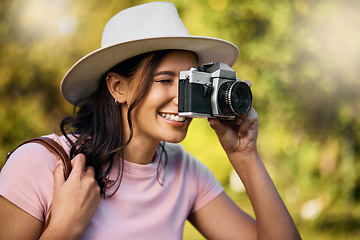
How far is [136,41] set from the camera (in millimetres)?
1159

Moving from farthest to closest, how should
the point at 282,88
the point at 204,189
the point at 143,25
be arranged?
the point at 282,88 → the point at 204,189 → the point at 143,25

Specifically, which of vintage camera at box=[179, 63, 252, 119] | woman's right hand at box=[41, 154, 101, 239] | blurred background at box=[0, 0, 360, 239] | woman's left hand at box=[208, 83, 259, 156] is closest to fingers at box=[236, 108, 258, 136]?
→ woman's left hand at box=[208, 83, 259, 156]

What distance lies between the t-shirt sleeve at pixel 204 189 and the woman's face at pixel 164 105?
11.0 inches

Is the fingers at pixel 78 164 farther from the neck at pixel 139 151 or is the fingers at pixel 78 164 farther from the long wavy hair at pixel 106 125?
the neck at pixel 139 151

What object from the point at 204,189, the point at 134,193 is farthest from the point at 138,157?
the point at 204,189

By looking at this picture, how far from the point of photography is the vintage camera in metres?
1.14

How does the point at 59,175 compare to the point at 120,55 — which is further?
the point at 120,55

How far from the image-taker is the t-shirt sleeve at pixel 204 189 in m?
1.45

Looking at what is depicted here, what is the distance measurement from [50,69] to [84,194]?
7.70 feet

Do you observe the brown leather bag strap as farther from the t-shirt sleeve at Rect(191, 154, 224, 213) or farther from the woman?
the t-shirt sleeve at Rect(191, 154, 224, 213)

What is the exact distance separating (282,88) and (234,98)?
8.01 ft

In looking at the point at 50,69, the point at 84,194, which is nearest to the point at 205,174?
the point at 84,194

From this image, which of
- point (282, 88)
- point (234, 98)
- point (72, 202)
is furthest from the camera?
point (282, 88)

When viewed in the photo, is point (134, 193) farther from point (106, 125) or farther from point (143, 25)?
point (143, 25)
